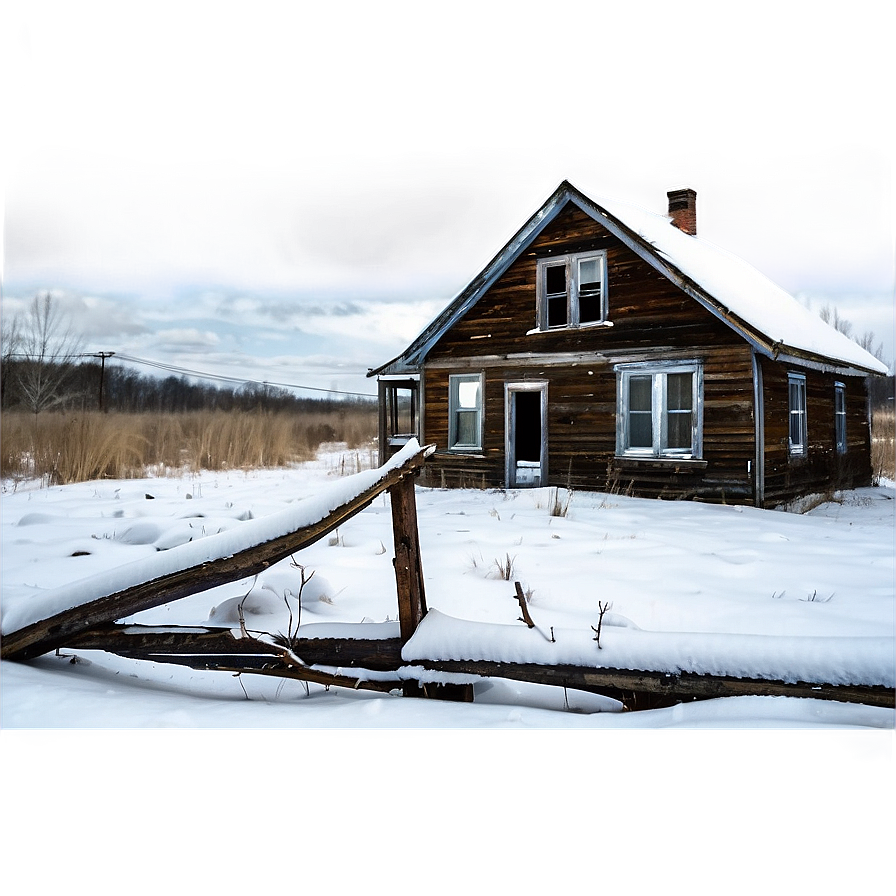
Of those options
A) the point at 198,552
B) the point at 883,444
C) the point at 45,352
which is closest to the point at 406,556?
the point at 198,552

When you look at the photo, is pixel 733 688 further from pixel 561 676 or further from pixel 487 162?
pixel 487 162

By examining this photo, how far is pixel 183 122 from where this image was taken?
250 cm

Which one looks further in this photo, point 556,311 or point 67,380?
point 556,311

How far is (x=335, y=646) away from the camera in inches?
80.3

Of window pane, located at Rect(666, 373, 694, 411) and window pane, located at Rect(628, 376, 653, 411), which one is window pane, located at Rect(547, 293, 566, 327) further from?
window pane, located at Rect(666, 373, 694, 411)

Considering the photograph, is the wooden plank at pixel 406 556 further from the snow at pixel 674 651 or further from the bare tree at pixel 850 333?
the bare tree at pixel 850 333

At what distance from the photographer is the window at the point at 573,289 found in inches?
271

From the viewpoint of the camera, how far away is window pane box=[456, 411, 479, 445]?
687 centimetres

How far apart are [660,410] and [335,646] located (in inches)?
205

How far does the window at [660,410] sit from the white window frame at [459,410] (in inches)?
57.6

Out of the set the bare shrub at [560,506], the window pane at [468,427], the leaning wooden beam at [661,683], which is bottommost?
the leaning wooden beam at [661,683]

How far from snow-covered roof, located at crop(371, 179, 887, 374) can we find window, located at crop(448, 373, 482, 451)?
0.53 metres

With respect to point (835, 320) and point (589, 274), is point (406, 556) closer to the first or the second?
point (835, 320)

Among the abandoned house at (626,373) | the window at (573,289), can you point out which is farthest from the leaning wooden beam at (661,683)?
the window at (573,289)
